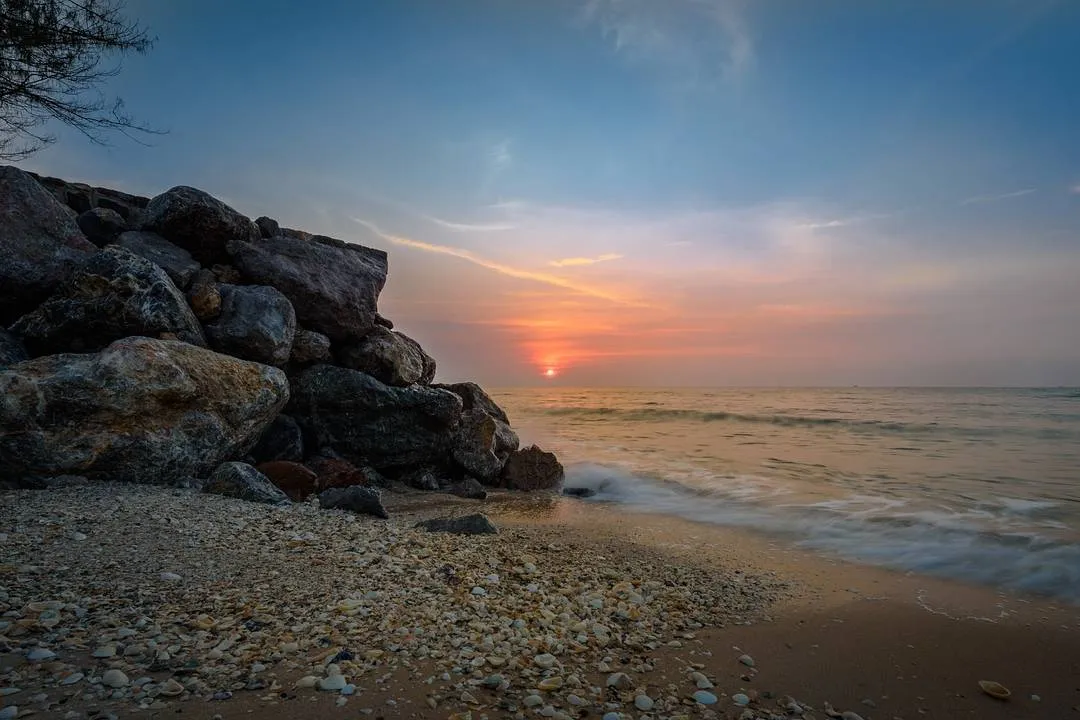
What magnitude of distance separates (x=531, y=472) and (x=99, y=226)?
379 inches

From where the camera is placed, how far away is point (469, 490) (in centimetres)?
1087

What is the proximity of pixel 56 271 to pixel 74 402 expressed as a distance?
3.44 meters

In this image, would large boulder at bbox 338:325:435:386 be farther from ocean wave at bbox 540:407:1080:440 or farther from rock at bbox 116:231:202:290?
ocean wave at bbox 540:407:1080:440

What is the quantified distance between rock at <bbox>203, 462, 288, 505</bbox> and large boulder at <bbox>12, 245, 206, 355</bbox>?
242 centimetres

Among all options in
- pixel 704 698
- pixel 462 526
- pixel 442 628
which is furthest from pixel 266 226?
pixel 704 698

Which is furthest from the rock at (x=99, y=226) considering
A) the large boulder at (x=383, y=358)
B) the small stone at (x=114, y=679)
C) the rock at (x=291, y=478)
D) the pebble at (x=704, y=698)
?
the pebble at (x=704, y=698)

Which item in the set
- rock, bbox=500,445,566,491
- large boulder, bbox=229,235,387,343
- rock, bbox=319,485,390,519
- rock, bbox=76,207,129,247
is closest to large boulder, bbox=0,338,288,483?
rock, bbox=319,485,390,519

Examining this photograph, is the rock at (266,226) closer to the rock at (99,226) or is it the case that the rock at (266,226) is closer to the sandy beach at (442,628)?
the rock at (99,226)

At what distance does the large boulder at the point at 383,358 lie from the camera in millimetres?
11492

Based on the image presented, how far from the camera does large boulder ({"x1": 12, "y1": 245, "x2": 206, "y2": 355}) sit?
795 centimetres

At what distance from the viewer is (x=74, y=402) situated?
662 cm

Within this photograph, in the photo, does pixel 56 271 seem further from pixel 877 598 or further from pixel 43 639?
pixel 877 598

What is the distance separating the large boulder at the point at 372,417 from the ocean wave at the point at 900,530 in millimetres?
3575

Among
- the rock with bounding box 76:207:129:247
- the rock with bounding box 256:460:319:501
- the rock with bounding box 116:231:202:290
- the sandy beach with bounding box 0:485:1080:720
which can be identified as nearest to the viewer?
the sandy beach with bounding box 0:485:1080:720
